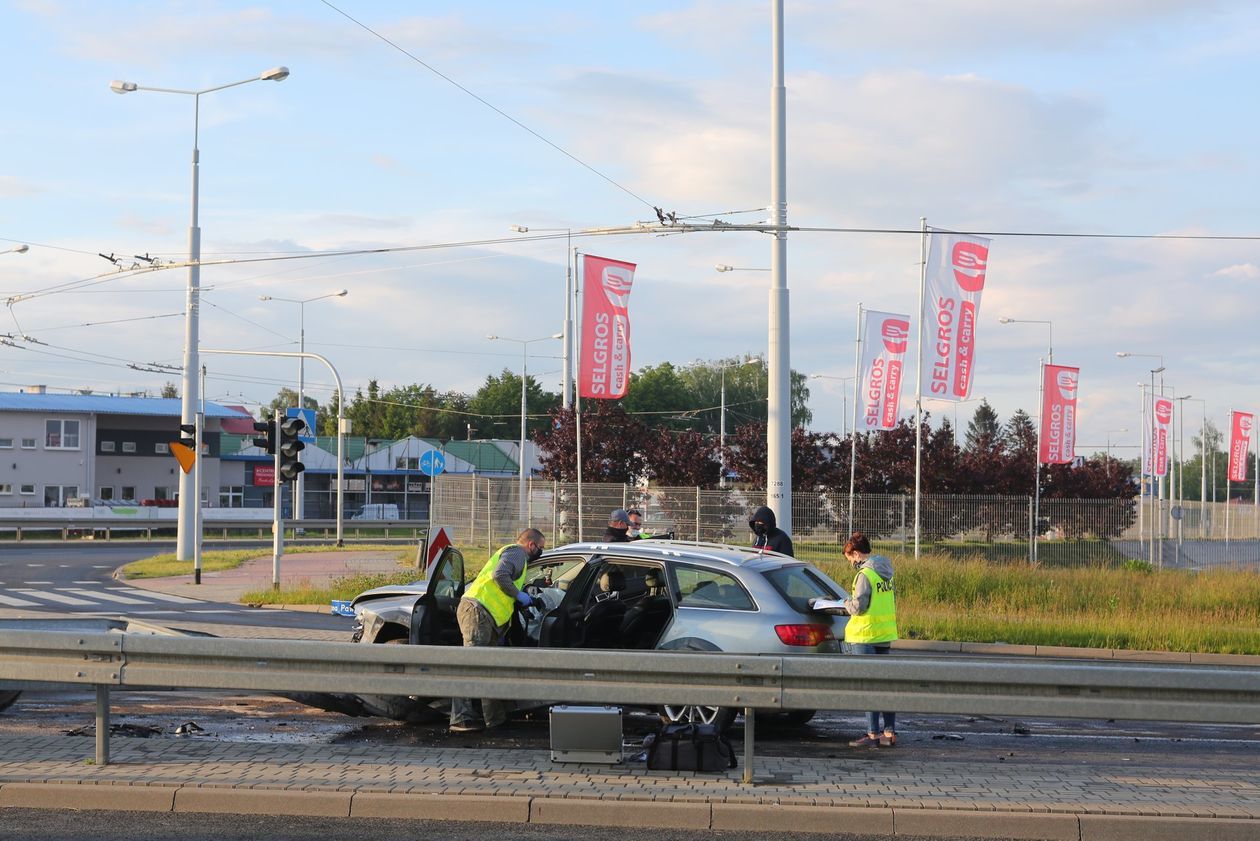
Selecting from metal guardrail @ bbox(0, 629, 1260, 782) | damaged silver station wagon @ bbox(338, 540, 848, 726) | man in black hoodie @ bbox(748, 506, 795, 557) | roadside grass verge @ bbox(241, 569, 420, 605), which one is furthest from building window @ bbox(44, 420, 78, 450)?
metal guardrail @ bbox(0, 629, 1260, 782)

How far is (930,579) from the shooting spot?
22.5 metres

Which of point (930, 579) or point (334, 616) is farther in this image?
point (930, 579)

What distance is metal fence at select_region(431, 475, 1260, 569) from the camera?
30.5 meters

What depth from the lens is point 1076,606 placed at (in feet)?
69.3

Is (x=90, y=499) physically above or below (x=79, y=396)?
below

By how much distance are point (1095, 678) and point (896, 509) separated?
24980 millimetres

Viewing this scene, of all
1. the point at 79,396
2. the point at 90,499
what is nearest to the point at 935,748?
the point at 90,499

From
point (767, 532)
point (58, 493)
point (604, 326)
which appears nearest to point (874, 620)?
point (767, 532)

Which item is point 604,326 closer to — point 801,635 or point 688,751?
point 801,635

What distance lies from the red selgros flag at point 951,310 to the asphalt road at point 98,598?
13849 millimetres

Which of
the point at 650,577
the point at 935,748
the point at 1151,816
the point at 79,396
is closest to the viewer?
the point at 1151,816

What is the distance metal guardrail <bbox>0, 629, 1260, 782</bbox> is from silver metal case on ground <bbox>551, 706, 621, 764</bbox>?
456mm

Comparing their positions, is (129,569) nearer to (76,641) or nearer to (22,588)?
(22,588)

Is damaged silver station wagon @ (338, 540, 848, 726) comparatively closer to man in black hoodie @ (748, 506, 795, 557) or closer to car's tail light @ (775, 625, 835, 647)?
car's tail light @ (775, 625, 835, 647)
